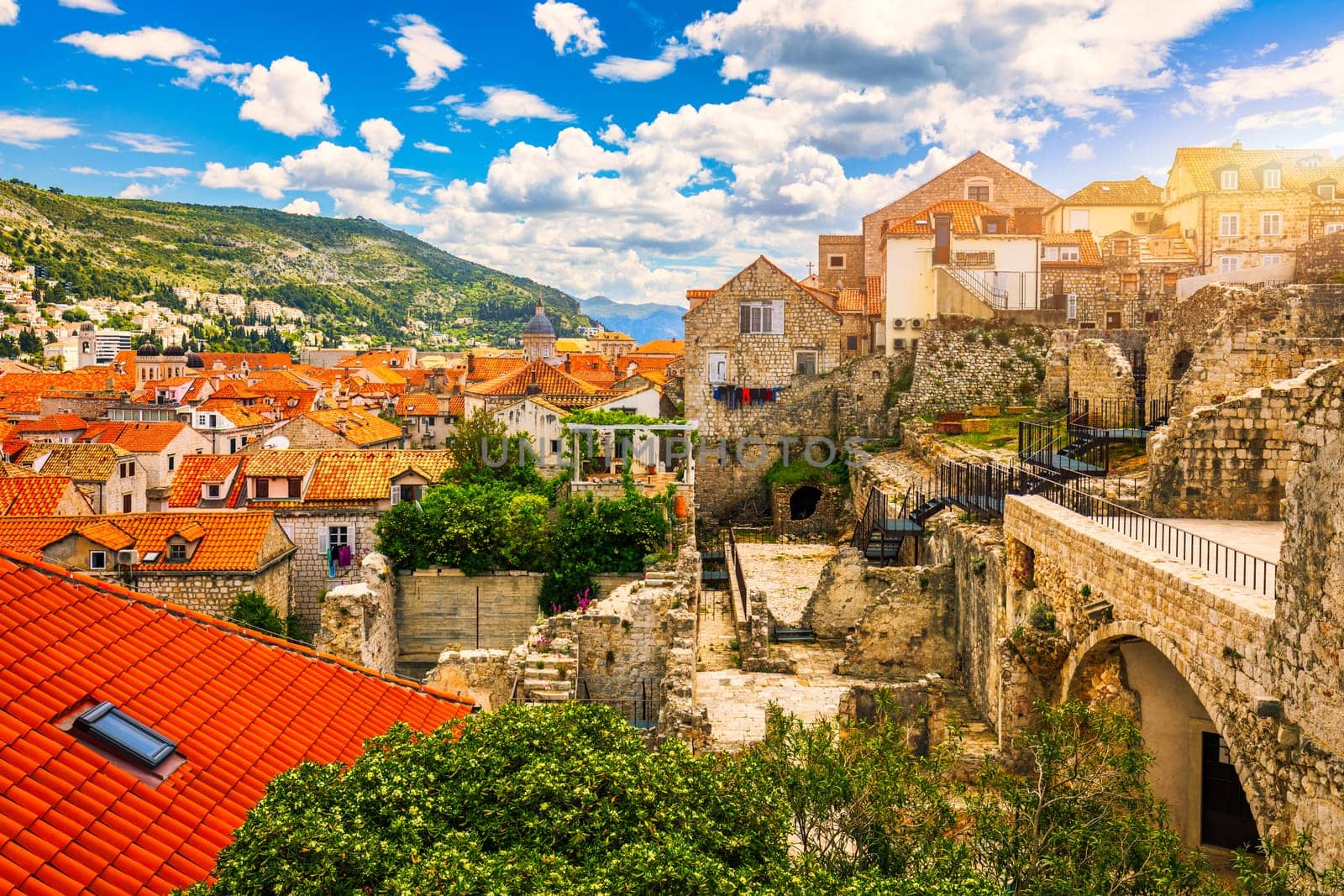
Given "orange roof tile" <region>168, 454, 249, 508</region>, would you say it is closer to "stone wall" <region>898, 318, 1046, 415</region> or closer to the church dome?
"stone wall" <region>898, 318, 1046, 415</region>

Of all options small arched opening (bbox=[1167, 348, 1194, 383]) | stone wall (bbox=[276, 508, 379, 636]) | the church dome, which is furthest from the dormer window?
the church dome

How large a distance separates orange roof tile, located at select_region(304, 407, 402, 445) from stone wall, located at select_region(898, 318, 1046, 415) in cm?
3144

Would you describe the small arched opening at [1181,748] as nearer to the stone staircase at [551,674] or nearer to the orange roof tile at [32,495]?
the stone staircase at [551,674]

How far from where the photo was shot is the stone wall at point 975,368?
33.2m

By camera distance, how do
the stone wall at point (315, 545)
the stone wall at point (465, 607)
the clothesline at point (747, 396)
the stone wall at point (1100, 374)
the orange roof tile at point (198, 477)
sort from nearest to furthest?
the stone wall at point (465, 607), the stone wall at point (1100, 374), the stone wall at point (315, 545), the orange roof tile at point (198, 477), the clothesline at point (747, 396)

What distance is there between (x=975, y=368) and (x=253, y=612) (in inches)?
998

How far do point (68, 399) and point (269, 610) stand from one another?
5716cm

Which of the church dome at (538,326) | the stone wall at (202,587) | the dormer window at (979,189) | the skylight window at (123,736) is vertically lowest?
the stone wall at (202,587)

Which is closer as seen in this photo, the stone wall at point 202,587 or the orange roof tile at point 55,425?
the stone wall at point 202,587

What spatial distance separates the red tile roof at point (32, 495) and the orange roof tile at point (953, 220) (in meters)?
32.6

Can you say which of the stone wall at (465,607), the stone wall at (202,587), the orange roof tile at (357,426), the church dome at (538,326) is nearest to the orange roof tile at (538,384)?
the orange roof tile at (357,426)

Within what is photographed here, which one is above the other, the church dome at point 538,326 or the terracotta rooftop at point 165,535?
the church dome at point 538,326

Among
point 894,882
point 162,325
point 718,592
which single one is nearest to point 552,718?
point 894,882

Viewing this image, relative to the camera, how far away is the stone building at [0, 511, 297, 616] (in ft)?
83.0
